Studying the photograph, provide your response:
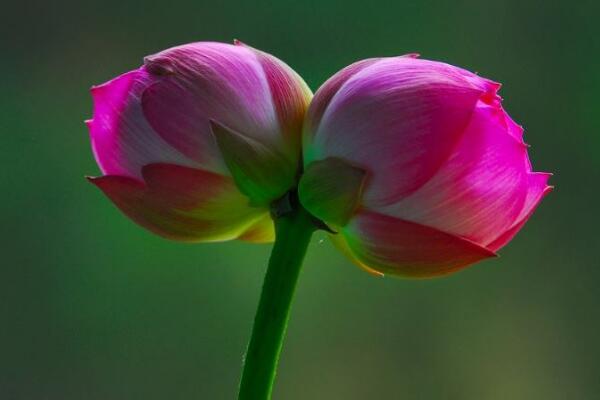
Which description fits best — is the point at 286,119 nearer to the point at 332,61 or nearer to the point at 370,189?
the point at 370,189

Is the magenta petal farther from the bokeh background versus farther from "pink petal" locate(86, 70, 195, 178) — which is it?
the bokeh background

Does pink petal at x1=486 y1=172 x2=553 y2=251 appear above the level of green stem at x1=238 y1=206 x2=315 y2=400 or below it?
above

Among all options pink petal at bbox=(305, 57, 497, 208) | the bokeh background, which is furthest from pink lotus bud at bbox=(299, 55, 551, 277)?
the bokeh background

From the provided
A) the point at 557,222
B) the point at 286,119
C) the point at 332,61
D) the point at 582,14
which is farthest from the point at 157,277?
the point at 286,119

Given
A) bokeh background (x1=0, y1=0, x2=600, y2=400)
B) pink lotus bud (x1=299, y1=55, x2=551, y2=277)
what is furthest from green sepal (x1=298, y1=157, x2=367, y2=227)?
bokeh background (x1=0, y1=0, x2=600, y2=400)

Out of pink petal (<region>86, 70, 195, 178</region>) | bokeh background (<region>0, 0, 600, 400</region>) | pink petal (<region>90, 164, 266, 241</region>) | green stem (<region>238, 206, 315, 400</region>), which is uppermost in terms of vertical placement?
pink petal (<region>86, 70, 195, 178</region>)

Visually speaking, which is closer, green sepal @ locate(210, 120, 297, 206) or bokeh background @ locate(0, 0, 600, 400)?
green sepal @ locate(210, 120, 297, 206)

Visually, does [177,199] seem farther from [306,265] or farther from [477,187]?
[306,265]

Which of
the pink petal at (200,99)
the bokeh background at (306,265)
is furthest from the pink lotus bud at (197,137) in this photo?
the bokeh background at (306,265)
